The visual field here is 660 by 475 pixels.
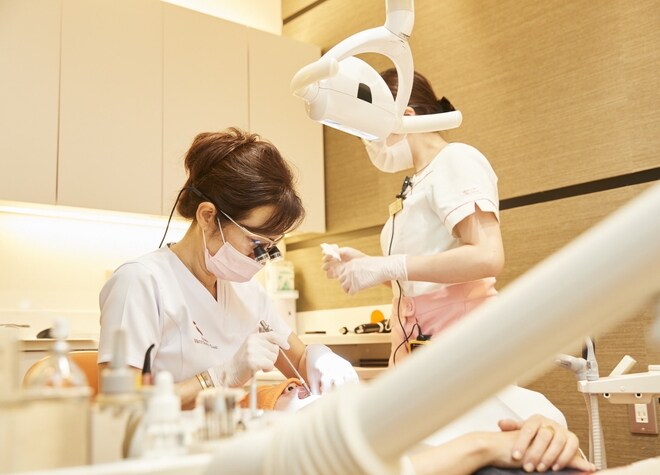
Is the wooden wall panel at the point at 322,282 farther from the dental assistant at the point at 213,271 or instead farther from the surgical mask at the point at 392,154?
the dental assistant at the point at 213,271

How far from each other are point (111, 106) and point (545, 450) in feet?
8.71

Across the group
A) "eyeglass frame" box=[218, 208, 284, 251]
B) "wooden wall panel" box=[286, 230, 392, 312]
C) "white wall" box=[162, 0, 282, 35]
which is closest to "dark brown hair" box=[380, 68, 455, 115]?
"eyeglass frame" box=[218, 208, 284, 251]

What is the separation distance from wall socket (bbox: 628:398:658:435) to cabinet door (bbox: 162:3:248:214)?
2.21 metres

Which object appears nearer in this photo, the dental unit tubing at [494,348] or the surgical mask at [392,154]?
the dental unit tubing at [494,348]

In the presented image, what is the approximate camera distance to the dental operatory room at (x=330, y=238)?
1.17ft

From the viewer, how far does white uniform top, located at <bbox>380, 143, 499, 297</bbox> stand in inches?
Answer: 78.7

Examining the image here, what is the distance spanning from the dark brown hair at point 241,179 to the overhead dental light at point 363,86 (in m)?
0.23

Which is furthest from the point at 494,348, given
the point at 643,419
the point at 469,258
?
the point at 643,419

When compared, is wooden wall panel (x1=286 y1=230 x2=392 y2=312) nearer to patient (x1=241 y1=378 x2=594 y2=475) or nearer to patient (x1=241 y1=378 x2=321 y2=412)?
patient (x1=241 y1=378 x2=321 y2=412)

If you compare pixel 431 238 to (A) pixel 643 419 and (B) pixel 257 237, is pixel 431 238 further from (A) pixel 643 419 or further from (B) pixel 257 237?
(A) pixel 643 419

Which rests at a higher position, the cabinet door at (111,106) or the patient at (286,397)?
the cabinet door at (111,106)

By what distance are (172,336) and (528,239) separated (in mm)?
1649

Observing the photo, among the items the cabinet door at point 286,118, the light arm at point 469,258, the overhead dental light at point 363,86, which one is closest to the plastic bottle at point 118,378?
the overhead dental light at point 363,86

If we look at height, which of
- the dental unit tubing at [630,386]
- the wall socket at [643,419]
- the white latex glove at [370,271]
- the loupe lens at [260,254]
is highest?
the loupe lens at [260,254]
